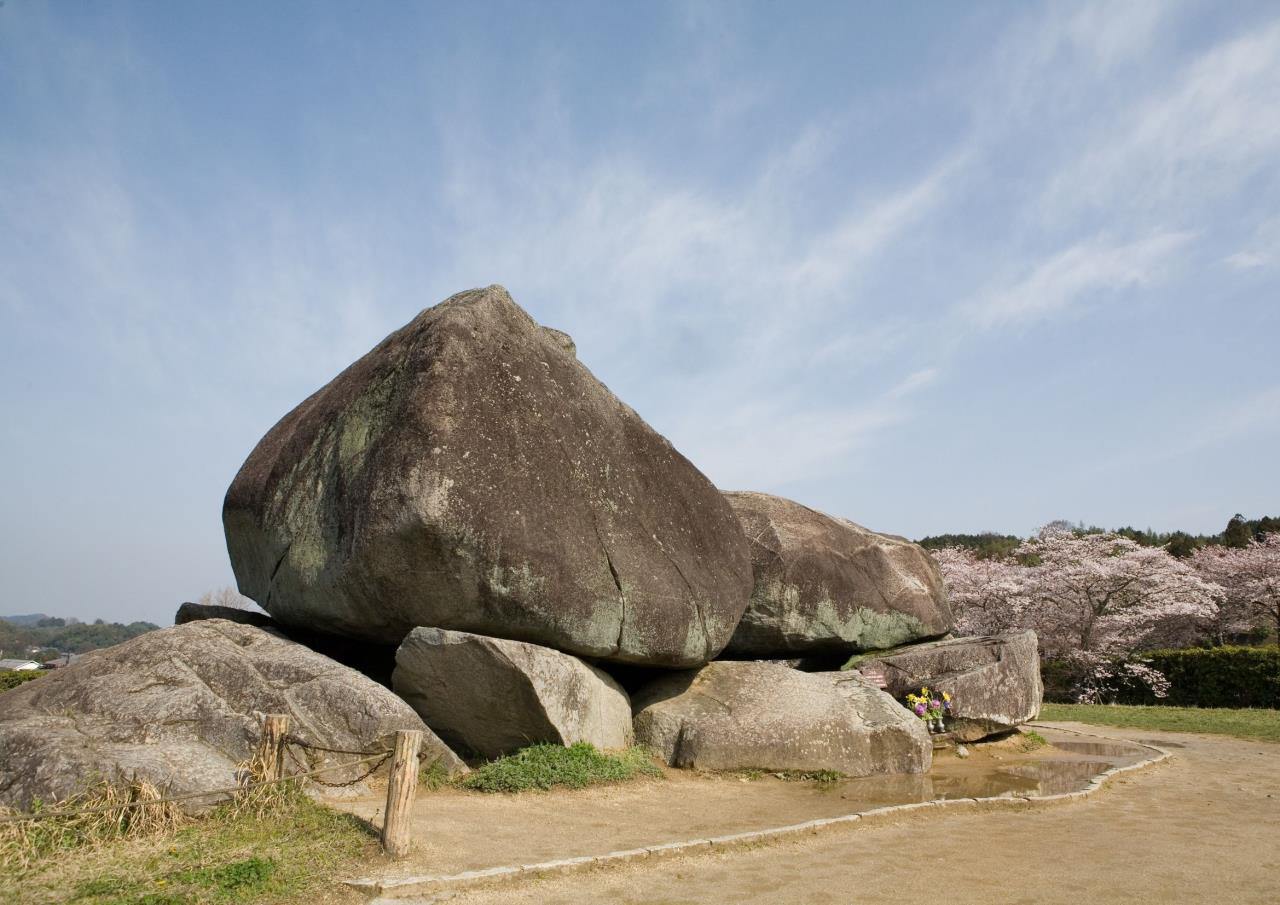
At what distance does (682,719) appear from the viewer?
12.4m

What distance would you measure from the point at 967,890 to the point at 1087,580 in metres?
25.4

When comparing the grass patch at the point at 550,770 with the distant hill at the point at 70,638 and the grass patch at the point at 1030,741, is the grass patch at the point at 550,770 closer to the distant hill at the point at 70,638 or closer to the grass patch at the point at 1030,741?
the grass patch at the point at 1030,741

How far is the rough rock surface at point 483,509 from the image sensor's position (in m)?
10.5

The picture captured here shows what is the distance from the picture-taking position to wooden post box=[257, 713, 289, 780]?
26.3ft

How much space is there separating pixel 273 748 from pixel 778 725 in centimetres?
674

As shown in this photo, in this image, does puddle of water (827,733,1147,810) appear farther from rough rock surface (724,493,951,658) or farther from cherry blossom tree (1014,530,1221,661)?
cherry blossom tree (1014,530,1221,661)

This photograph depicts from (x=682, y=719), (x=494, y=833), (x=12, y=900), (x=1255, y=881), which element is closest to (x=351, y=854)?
(x=494, y=833)

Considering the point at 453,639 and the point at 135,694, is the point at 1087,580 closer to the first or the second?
the point at 453,639

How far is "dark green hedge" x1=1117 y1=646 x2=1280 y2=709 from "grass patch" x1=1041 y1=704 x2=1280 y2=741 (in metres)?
1.46

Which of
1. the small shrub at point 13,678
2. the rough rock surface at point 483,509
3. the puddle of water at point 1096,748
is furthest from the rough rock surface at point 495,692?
the small shrub at point 13,678

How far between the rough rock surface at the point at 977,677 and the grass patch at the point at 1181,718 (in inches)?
216

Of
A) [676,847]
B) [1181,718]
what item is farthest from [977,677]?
[1181,718]

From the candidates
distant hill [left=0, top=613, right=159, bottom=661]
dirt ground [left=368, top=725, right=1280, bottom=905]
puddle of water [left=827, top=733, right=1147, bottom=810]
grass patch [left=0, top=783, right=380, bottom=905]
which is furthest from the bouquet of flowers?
distant hill [left=0, top=613, right=159, bottom=661]

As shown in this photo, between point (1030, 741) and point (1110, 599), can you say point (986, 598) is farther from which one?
point (1030, 741)
